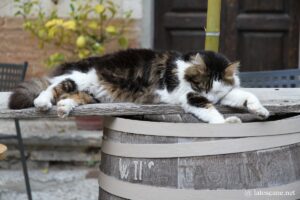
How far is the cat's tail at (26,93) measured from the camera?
207 cm

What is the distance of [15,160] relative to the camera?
4.44 m

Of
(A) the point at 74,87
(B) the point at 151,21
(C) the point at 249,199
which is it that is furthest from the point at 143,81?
(B) the point at 151,21

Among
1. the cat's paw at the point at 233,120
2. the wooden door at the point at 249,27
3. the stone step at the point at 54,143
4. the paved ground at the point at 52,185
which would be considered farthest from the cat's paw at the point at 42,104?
the wooden door at the point at 249,27

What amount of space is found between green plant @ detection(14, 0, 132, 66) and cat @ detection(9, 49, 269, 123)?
177 cm

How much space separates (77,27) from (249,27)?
131cm

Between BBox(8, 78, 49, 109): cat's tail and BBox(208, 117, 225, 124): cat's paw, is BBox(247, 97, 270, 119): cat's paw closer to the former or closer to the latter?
BBox(208, 117, 225, 124): cat's paw

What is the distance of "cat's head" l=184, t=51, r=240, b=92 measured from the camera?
2.09 meters

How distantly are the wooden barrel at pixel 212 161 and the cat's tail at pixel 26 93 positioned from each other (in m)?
0.38

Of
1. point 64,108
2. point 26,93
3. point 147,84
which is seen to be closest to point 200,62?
point 147,84

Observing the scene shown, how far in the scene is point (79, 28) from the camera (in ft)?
13.9

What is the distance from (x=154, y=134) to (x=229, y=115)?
11.4 inches

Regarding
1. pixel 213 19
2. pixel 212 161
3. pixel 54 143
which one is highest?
pixel 213 19

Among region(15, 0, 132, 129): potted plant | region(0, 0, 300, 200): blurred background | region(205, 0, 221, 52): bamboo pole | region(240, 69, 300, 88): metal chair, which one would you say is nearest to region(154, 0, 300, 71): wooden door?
region(0, 0, 300, 200): blurred background

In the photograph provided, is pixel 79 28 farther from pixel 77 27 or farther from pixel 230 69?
pixel 230 69
